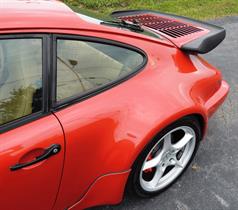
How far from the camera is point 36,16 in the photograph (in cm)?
201

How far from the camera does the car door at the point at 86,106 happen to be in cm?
202

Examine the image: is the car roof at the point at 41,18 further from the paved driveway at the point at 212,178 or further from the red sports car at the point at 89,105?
the paved driveway at the point at 212,178

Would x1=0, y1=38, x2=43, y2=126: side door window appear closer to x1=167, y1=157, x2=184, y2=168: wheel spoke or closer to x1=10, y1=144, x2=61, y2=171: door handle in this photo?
x1=10, y1=144, x2=61, y2=171: door handle

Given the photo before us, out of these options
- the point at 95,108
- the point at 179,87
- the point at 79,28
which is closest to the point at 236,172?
the point at 179,87

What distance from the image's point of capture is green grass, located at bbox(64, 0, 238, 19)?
6316 mm

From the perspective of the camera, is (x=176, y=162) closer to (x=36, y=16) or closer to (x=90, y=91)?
(x=90, y=91)

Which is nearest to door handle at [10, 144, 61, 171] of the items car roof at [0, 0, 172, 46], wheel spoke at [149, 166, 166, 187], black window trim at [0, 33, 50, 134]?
black window trim at [0, 33, 50, 134]

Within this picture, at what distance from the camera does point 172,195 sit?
290 cm

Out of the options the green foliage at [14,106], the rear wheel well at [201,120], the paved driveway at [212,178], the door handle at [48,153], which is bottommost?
the paved driveway at [212,178]

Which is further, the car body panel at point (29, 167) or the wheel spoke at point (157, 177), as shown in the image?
the wheel spoke at point (157, 177)

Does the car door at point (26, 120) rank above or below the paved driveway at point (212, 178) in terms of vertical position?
above

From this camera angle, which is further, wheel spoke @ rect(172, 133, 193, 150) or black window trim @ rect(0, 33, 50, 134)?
wheel spoke @ rect(172, 133, 193, 150)

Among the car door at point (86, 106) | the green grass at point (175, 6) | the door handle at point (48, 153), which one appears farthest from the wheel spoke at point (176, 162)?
the green grass at point (175, 6)

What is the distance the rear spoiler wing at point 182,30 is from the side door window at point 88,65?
560 millimetres
